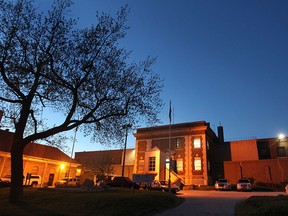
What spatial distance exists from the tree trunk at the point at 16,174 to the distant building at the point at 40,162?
77.3 feet

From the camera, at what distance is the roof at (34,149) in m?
37.0

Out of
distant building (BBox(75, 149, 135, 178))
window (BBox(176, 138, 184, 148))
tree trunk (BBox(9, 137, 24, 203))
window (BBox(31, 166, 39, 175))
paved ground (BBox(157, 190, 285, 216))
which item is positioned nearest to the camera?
paved ground (BBox(157, 190, 285, 216))

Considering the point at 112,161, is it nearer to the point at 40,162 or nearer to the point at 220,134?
A: the point at 40,162

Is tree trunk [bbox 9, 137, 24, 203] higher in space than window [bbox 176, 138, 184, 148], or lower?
lower

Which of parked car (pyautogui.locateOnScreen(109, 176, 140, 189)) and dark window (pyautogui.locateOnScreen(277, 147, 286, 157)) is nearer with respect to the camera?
parked car (pyautogui.locateOnScreen(109, 176, 140, 189))

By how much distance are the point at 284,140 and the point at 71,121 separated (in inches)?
1756

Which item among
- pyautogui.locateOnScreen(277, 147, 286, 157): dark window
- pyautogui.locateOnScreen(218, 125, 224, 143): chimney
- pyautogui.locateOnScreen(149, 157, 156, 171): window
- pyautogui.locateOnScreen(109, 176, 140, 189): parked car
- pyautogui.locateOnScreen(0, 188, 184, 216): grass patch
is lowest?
pyautogui.locateOnScreen(0, 188, 184, 216): grass patch

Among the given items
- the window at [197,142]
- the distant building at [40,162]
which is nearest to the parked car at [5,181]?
the distant building at [40,162]

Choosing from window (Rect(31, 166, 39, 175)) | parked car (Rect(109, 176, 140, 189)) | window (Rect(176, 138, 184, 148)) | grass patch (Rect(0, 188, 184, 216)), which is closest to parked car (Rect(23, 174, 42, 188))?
window (Rect(31, 166, 39, 175))

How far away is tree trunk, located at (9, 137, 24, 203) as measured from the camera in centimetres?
1452

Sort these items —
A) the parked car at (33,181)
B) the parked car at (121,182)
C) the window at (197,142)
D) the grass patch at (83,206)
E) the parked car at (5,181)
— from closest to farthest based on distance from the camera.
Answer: the grass patch at (83,206) → the parked car at (5,181) → the parked car at (121,182) → the parked car at (33,181) → the window at (197,142)

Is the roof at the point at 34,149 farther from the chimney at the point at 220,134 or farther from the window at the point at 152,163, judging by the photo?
the chimney at the point at 220,134

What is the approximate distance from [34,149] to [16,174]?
96.0ft

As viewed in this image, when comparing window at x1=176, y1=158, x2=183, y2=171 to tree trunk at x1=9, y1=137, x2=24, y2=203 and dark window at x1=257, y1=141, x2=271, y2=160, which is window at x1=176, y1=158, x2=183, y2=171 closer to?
dark window at x1=257, y1=141, x2=271, y2=160
